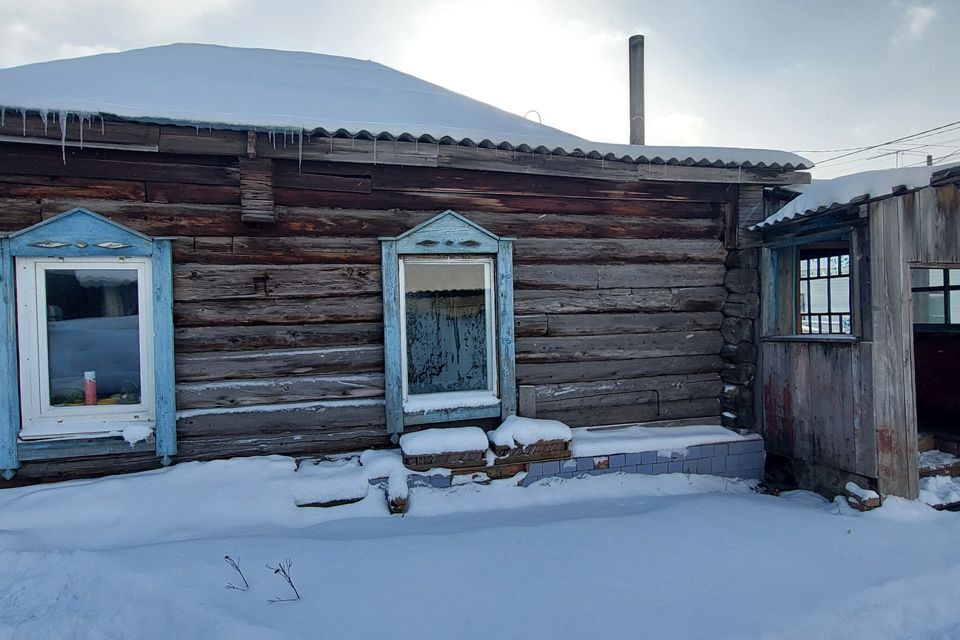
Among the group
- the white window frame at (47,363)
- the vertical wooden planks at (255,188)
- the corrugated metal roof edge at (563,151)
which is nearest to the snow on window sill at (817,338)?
the corrugated metal roof edge at (563,151)

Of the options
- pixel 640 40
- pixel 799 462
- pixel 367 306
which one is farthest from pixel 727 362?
pixel 640 40

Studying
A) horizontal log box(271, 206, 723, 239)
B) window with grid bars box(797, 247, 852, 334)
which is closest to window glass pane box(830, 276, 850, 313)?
window with grid bars box(797, 247, 852, 334)

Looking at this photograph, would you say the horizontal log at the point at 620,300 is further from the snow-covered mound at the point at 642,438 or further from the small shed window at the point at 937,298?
the small shed window at the point at 937,298

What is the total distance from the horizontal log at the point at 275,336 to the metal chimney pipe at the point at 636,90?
4.97 metres

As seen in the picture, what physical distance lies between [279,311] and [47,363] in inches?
68.5

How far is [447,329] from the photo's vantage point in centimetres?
514

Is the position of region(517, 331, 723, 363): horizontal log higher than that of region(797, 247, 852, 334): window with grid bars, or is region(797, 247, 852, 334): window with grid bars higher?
region(797, 247, 852, 334): window with grid bars

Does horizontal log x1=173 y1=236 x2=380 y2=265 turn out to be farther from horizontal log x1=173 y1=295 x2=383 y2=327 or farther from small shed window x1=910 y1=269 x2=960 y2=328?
small shed window x1=910 y1=269 x2=960 y2=328

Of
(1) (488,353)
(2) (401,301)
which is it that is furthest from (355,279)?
(1) (488,353)

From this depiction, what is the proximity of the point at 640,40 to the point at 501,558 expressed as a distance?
23.1 ft

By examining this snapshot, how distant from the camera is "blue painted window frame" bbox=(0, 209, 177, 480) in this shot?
3.83 metres

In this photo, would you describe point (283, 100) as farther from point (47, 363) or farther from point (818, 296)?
point (818, 296)

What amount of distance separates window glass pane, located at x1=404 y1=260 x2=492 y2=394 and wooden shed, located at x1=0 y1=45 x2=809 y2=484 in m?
0.02

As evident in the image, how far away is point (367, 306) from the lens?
15.0 feet
